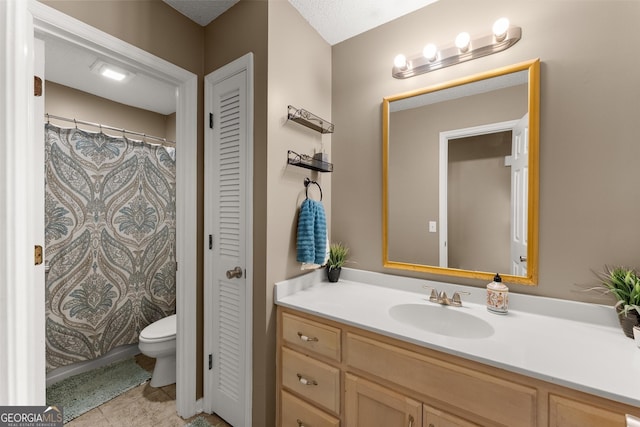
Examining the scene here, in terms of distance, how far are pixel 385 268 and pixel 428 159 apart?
70 cm

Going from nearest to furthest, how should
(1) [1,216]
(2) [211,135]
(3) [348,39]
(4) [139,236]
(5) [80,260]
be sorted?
(1) [1,216] < (2) [211,135] < (3) [348,39] < (5) [80,260] < (4) [139,236]

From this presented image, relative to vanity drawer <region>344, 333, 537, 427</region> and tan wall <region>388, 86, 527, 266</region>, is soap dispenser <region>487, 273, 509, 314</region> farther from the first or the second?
vanity drawer <region>344, 333, 537, 427</region>

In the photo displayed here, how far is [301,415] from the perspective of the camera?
125 cm

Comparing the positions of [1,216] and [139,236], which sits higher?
[1,216]

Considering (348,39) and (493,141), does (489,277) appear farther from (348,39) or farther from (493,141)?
(348,39)

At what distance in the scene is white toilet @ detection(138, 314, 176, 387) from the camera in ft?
5.97

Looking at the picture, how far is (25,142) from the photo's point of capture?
740 mm

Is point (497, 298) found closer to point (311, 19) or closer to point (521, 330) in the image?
point (521, 330)

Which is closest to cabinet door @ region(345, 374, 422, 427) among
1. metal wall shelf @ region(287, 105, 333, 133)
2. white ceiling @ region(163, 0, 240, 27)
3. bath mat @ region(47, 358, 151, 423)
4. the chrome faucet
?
the chrome faucet

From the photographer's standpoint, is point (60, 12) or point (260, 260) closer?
point (60, 12)

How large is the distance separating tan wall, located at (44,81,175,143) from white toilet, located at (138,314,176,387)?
1.92 m

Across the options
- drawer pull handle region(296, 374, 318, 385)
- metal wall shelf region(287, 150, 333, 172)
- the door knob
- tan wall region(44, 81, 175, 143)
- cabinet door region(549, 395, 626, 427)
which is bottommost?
drawer pull handle region(296, 374, 318, 385)

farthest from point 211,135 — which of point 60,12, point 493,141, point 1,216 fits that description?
point 493,141

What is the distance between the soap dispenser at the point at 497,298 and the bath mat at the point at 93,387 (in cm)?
238
